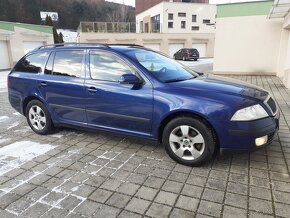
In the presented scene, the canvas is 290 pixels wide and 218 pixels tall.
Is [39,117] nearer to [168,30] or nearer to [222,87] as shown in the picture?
[222,87]

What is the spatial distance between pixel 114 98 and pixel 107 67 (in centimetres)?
54

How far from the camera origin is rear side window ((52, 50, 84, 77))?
429 centimetres

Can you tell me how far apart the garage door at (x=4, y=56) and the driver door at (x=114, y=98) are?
20336mm

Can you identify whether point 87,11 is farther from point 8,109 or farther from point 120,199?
point 120,199

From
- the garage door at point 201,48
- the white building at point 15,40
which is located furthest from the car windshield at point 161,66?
the garage door at point 201,48

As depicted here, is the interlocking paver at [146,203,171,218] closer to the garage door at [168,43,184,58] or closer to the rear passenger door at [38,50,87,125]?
the rear passenger door at [38,50,87,125]

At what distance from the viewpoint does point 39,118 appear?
4883mm

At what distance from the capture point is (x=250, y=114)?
10.5 ft

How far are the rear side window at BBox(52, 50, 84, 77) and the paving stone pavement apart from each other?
120 cm

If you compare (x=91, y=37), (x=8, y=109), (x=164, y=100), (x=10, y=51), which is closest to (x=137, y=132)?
(x=164, y=100)

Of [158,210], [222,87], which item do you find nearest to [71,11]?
[222,87]

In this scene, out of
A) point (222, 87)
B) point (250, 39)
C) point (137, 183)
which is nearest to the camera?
point (137, 183)

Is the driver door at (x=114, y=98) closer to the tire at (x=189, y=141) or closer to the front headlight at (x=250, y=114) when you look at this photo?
the tire at (x=189, y=141)

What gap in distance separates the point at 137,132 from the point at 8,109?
4907 millimetres
